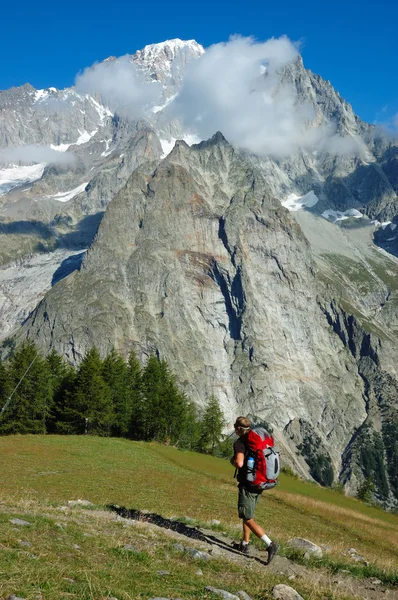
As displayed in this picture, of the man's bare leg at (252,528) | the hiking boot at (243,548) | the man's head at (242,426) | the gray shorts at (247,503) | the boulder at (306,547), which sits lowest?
the hiking boot at (243,548)

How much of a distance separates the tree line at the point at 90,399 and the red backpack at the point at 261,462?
44661 mm

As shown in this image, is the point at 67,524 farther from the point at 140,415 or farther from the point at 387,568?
the point at 140,415

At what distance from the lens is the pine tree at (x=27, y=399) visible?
208 ft

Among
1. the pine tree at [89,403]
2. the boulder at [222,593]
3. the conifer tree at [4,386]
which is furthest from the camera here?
the conifer tree at [4,386]

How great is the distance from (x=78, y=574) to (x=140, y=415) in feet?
231

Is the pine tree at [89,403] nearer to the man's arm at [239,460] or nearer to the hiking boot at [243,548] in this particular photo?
the hiking boot at [243,548]

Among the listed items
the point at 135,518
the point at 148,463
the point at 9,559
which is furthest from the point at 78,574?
the point at 148,463

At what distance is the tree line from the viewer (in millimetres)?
64250

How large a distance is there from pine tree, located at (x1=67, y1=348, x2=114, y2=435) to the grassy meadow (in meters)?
24.4

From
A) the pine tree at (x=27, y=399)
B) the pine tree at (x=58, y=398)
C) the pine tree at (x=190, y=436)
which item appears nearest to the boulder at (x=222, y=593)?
the pine tree at (x=27, y=399)

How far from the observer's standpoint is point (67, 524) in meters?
14.1

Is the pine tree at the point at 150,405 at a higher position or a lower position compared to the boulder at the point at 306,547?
higher

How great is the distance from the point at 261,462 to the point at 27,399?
193ft

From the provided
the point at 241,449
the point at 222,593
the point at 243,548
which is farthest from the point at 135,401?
the point at 222,593
